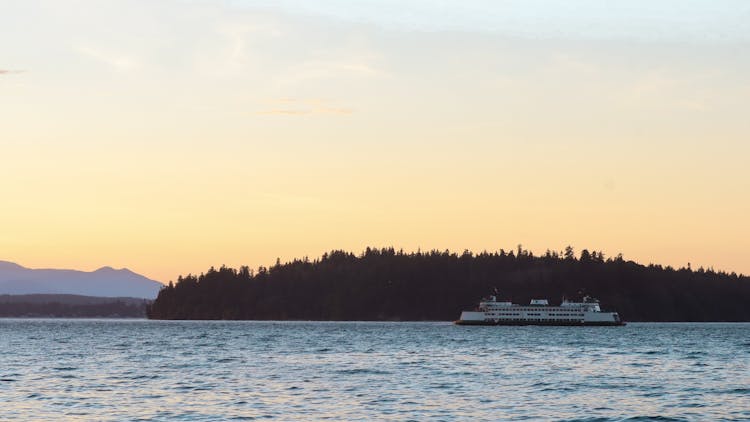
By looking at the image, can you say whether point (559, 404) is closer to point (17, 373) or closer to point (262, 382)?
point (262, 382)

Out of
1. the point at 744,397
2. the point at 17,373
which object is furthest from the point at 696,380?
the point at 17,373

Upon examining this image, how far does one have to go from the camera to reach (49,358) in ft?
440

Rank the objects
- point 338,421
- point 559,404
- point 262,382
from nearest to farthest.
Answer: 1. point 338,421
2. point 559,404
3. point 262,382

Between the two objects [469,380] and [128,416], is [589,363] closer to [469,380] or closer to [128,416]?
[469,380]

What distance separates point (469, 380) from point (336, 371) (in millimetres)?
16301

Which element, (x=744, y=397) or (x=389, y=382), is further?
(x=389, y=382)

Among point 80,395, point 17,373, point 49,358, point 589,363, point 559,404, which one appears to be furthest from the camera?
point 49,358

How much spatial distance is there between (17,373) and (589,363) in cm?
5755

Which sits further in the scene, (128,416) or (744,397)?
(744,397)

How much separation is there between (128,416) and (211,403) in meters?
8.83

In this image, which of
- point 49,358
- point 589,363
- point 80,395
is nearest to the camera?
point 80,395

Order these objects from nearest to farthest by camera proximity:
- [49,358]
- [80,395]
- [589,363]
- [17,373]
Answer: [80,395], [17,373], [589,363], [49,358]

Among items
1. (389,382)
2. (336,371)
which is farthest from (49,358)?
(389,382)

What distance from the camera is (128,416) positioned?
6631cm
